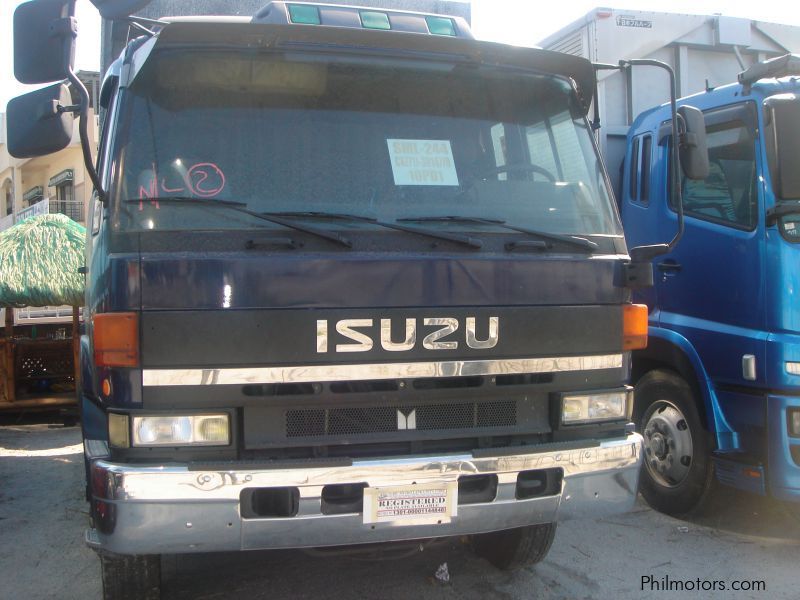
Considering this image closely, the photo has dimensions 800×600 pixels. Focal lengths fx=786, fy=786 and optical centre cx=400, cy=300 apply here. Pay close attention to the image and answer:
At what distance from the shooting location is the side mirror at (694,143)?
356 cm

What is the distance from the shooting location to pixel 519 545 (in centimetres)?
382

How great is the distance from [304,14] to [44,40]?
1072 millimetres

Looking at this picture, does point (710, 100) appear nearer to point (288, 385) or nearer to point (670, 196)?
point (670, 196)

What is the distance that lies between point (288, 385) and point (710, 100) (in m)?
3.31

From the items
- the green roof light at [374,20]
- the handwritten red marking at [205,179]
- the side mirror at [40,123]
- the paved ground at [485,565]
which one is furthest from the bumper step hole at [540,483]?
the side mirror at [40,123]

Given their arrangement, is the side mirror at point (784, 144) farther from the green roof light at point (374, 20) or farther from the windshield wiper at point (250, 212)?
the windshield wiper at point (250, 212)

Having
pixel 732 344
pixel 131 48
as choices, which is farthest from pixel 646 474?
pixel 131 48

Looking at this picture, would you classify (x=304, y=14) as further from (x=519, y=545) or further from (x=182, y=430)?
(x=519, y=545)

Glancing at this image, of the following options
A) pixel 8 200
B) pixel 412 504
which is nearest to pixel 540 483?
pixel 412 504

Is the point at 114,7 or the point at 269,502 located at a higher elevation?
the point at 114,7

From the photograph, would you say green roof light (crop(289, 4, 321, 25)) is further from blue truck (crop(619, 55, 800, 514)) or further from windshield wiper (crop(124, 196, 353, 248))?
blue truck (crop(619, 55, 800, 514))

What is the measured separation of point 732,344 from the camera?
436cm

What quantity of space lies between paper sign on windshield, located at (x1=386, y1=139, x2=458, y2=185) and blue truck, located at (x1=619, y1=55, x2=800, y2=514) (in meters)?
1.51

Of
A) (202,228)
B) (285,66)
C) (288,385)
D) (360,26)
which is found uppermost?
(360,26)
